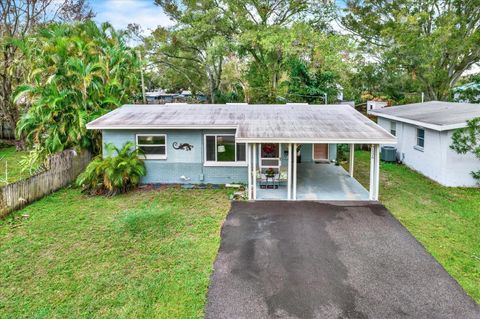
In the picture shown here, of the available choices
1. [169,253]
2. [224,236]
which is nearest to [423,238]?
[224,236]

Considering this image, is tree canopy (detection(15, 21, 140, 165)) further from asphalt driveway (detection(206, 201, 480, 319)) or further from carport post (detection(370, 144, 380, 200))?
carport post (detection(370, 144, 380, 200))

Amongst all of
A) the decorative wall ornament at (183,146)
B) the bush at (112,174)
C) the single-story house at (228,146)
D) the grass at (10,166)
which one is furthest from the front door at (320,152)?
the grass at (10,166)

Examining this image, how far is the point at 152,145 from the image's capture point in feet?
43.4

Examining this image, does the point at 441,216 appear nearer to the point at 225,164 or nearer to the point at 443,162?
the point at 443,162

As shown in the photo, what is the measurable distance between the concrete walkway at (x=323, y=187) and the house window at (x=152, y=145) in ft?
13.2

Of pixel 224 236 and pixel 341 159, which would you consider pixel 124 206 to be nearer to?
pixel 224 236

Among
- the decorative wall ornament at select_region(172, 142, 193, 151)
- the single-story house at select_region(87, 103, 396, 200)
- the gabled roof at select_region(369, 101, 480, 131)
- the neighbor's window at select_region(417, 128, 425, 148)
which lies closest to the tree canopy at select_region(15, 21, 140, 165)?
the single-story house at select_region(87, 103, 396, 200)

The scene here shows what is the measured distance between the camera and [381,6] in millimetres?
26344

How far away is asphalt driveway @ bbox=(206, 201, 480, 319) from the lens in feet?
17.9

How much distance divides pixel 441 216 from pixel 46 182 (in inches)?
499

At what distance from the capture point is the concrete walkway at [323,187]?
37.8 ft

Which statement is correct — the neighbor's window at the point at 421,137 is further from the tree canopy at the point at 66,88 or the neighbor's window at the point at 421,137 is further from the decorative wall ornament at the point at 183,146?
the tree canopy at the point at 66,88

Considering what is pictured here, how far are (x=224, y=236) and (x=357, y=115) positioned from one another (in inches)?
340

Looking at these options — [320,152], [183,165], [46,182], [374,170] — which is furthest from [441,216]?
[46,182]
